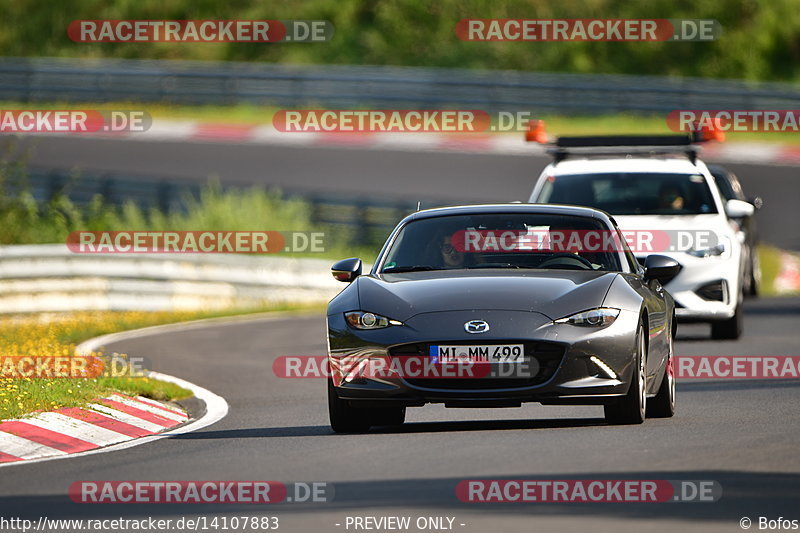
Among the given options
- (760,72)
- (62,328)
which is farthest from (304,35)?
(62,328)

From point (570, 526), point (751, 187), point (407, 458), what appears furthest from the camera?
point (751, 187)

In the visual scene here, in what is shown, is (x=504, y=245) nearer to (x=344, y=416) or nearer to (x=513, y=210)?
(x=513, y=210)

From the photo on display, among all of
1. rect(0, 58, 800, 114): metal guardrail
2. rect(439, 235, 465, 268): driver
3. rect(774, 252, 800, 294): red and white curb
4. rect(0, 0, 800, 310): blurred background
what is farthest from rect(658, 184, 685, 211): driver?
rect(0, 58, 800, 114): metal guardrail

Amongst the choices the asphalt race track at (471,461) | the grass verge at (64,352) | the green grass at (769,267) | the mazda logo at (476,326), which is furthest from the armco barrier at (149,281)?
the mazda logo at (476,326)

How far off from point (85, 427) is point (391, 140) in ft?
84.6

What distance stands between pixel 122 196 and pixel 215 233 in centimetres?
388

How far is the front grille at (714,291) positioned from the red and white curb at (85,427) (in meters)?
6.62

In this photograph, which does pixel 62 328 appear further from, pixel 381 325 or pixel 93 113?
pixel 93 113

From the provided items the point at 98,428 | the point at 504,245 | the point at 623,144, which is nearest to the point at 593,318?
the point at 504,245

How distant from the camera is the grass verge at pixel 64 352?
41.1ft

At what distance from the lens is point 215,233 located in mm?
31062

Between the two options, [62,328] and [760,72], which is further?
[760,72]

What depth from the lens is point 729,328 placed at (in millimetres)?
18828

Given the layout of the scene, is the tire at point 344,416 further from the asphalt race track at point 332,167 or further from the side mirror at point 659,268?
the asphalt race track at point 332,167
